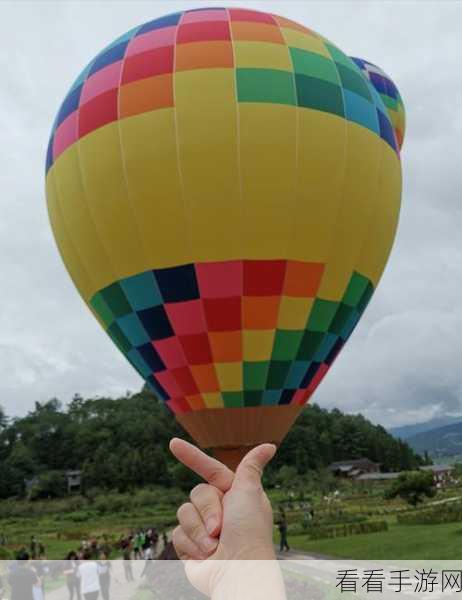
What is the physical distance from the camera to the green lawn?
42.5 feet

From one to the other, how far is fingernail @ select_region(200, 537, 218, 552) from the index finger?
0.14m

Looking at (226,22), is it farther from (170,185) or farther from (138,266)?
(138,266)

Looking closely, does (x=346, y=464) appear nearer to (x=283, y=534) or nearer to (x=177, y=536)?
(x=283, y=534)

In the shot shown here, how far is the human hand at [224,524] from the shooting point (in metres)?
1.82

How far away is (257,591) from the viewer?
1757 millimetres

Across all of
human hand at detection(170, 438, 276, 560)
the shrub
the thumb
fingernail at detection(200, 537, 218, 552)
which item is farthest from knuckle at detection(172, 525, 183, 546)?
the shrub

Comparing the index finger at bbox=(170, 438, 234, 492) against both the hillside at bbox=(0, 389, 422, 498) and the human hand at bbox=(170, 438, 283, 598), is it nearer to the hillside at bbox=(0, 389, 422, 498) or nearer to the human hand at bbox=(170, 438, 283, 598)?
the human hand at bbox=(170, 438, 283, 598)

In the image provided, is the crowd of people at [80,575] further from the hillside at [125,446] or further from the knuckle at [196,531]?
the hillside at [125,446]

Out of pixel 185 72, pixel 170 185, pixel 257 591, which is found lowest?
pixel 257 591

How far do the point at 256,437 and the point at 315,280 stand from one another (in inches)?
87.3

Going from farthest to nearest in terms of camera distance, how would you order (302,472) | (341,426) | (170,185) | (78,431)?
(341,426) < (78,431) < (302,472) < (170,185)

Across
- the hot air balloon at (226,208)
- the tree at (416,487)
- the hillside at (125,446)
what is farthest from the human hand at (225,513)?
the hillside at (125,446)

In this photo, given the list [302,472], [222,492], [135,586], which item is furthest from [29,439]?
[222,492]

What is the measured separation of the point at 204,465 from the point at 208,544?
217mm
